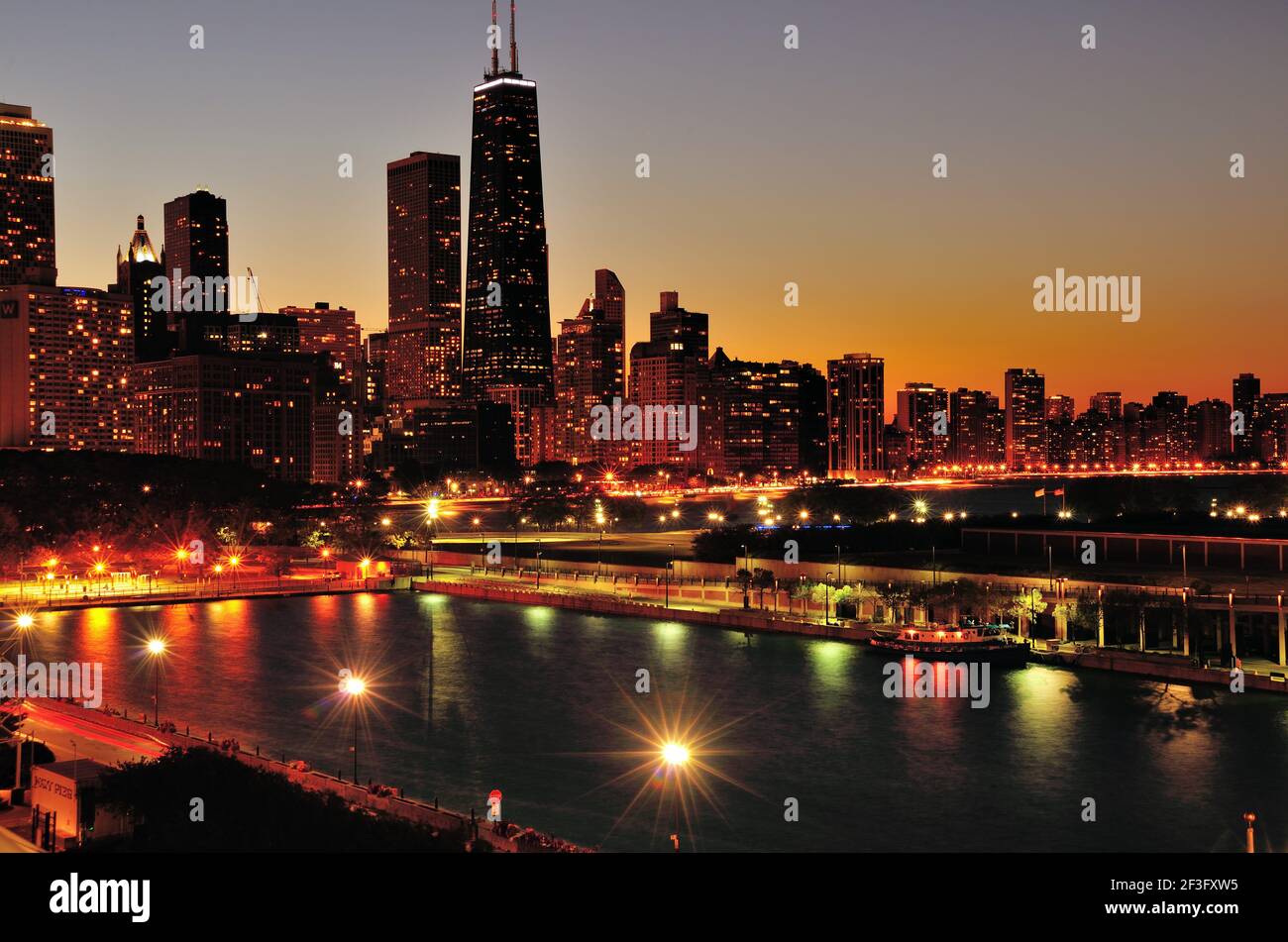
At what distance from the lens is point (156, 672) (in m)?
41.5

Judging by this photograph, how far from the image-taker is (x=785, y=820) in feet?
100

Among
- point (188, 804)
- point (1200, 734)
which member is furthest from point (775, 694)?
point (188, 804)

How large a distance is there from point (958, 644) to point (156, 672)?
3103 centimetres

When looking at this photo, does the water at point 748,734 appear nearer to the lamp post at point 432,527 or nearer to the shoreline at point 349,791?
the shoreline at point 349,791

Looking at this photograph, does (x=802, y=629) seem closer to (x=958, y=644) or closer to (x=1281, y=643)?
(x=958, y=644)

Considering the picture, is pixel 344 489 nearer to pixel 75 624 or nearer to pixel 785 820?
pixel 75 624

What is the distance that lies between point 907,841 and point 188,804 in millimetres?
15640

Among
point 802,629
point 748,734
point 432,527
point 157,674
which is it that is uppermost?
point 157,674

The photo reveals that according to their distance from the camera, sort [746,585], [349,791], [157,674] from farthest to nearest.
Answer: [746,585], [157,674], [349,791]

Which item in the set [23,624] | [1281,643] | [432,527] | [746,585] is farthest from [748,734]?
[432,527]

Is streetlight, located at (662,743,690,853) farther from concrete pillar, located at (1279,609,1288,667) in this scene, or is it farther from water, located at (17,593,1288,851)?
concrete pillar, located at (1279,609,1288,667)

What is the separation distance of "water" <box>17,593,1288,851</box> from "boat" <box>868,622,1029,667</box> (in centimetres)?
117
